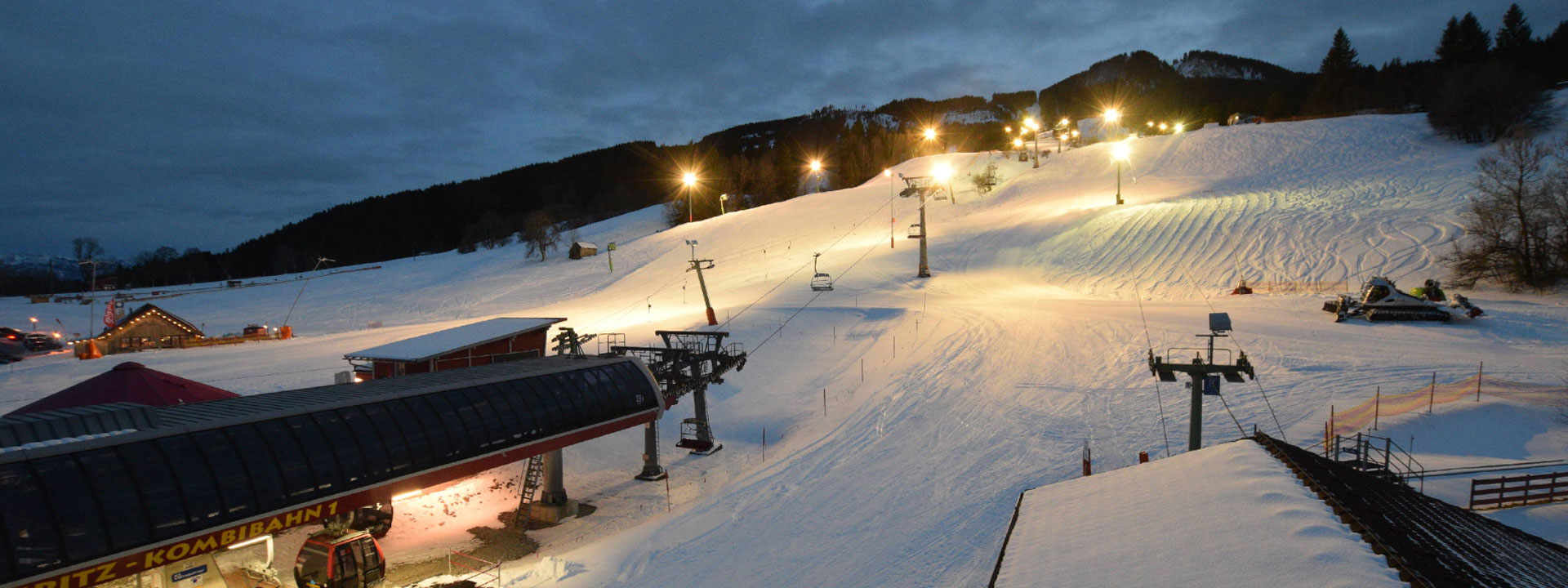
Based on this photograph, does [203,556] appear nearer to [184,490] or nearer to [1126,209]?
[184,490]

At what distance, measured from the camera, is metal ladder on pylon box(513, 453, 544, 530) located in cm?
1862

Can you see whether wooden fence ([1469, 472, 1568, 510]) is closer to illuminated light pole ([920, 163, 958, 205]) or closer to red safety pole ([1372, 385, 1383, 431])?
red safety pole ([1372, 385, 1383, 431])

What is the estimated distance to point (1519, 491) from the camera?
48.8 ft

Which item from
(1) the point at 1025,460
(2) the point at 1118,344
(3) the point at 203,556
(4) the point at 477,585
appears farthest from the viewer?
(2) the point at 1118,344

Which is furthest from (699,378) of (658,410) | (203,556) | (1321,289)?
(1321,289)

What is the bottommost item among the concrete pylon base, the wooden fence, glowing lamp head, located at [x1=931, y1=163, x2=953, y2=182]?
the concrete pylon base

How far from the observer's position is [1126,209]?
51.3 m

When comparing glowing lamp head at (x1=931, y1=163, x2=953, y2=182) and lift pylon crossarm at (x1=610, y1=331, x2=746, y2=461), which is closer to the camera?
lift pylon crossarm at (x1=610, y1=331, x2=746, y2=461)

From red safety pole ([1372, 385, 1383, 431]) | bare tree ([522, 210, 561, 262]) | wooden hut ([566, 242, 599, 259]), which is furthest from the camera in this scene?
bare tree ([522, 210, 561, 262])

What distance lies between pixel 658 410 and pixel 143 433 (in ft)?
36.4

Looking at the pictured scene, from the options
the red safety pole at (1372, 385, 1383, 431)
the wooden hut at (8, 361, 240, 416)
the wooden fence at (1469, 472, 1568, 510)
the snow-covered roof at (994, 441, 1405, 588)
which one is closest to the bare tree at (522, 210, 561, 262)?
the wooden hut at (8, 361, 240, 416)

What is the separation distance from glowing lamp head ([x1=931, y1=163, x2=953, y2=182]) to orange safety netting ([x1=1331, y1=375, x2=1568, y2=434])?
190 ft

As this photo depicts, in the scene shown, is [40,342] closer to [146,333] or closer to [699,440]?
[146,333]

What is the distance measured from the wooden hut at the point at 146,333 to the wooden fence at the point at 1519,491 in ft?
190
